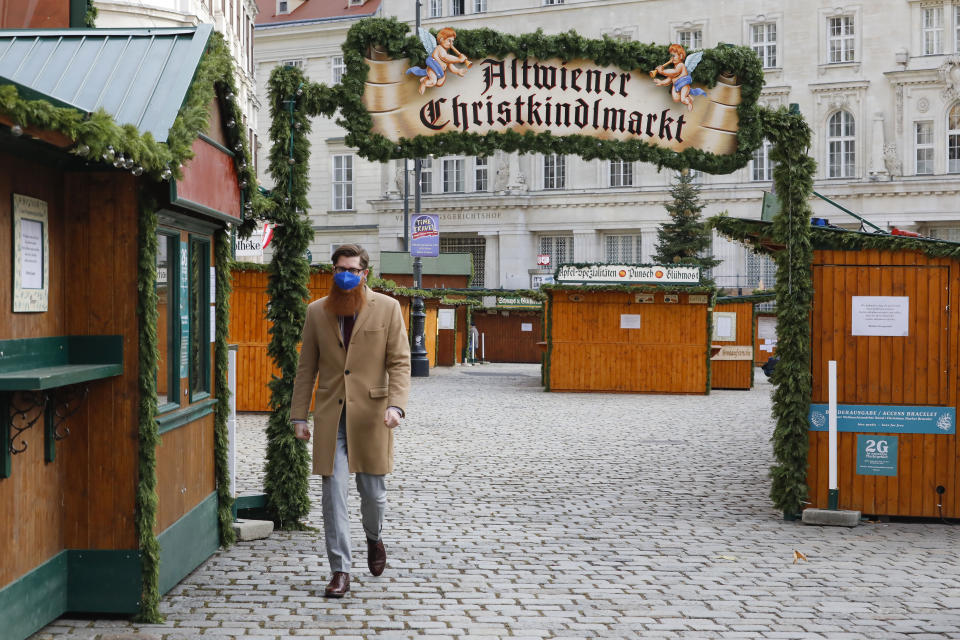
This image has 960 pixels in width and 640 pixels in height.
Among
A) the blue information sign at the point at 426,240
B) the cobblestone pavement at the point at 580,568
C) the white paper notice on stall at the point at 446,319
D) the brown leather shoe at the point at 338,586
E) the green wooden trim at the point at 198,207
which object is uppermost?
the blue information sign at the point at 426,240

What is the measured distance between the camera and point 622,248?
60.2m

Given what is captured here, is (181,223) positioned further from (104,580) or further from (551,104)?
(551,104)

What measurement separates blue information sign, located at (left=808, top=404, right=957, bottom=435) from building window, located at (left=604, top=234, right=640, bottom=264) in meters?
50.3

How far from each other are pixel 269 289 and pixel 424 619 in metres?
3.60

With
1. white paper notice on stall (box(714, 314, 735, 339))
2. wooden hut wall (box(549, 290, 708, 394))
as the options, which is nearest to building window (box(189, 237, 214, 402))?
wooden hut wall (box(549, 290, 708, 394))

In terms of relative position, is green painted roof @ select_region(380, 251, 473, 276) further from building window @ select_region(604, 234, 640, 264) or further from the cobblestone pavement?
the cobblestone pavement

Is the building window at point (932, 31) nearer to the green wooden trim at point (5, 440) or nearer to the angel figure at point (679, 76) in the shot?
the angel figure at point (679, 76)

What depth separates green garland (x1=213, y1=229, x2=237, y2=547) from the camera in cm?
784

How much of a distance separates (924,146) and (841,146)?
13.0ft

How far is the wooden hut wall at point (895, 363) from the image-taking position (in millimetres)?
9523

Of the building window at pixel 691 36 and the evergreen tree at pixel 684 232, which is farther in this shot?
the building window at pixel 691 36

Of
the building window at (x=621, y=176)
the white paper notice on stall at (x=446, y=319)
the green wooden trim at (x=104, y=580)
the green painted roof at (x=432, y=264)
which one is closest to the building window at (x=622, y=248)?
the building window at (x=621, y=176)

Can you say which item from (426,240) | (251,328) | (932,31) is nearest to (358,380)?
(251,328)

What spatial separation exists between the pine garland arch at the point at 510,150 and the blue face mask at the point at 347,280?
2.07 meters
